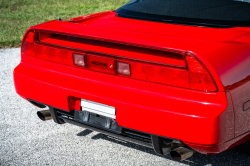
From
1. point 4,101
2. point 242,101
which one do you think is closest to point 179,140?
point 242,101

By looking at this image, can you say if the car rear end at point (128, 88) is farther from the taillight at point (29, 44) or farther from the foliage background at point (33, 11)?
the foliage background at point (33, 11)

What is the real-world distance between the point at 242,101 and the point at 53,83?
1413 millimetres

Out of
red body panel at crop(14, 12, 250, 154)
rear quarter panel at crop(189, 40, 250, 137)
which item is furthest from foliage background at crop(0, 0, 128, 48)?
rear quarter panel at crop(189, 40, 250, 137)

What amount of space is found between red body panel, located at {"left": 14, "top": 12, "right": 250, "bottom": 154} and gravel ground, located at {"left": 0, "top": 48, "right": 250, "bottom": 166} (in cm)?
58

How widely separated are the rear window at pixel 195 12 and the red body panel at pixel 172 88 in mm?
139

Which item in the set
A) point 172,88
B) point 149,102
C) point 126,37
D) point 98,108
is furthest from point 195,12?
point 98,108

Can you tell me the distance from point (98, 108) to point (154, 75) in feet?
1.67

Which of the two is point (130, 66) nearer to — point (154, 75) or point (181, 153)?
point (154, 75)

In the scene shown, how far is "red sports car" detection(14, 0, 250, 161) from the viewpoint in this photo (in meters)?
1.99

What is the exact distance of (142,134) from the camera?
89.8 inches

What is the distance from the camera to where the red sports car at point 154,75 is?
1.99m

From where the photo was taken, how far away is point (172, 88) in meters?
2.09

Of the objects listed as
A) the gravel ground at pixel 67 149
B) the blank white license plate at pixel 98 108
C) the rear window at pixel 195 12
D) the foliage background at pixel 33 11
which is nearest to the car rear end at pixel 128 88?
the blank white license plate at pixel 98 108

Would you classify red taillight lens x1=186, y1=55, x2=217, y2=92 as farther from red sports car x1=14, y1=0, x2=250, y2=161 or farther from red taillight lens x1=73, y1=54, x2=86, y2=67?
red taillight lens x1=73, y1=54, x2=86, y2=67
